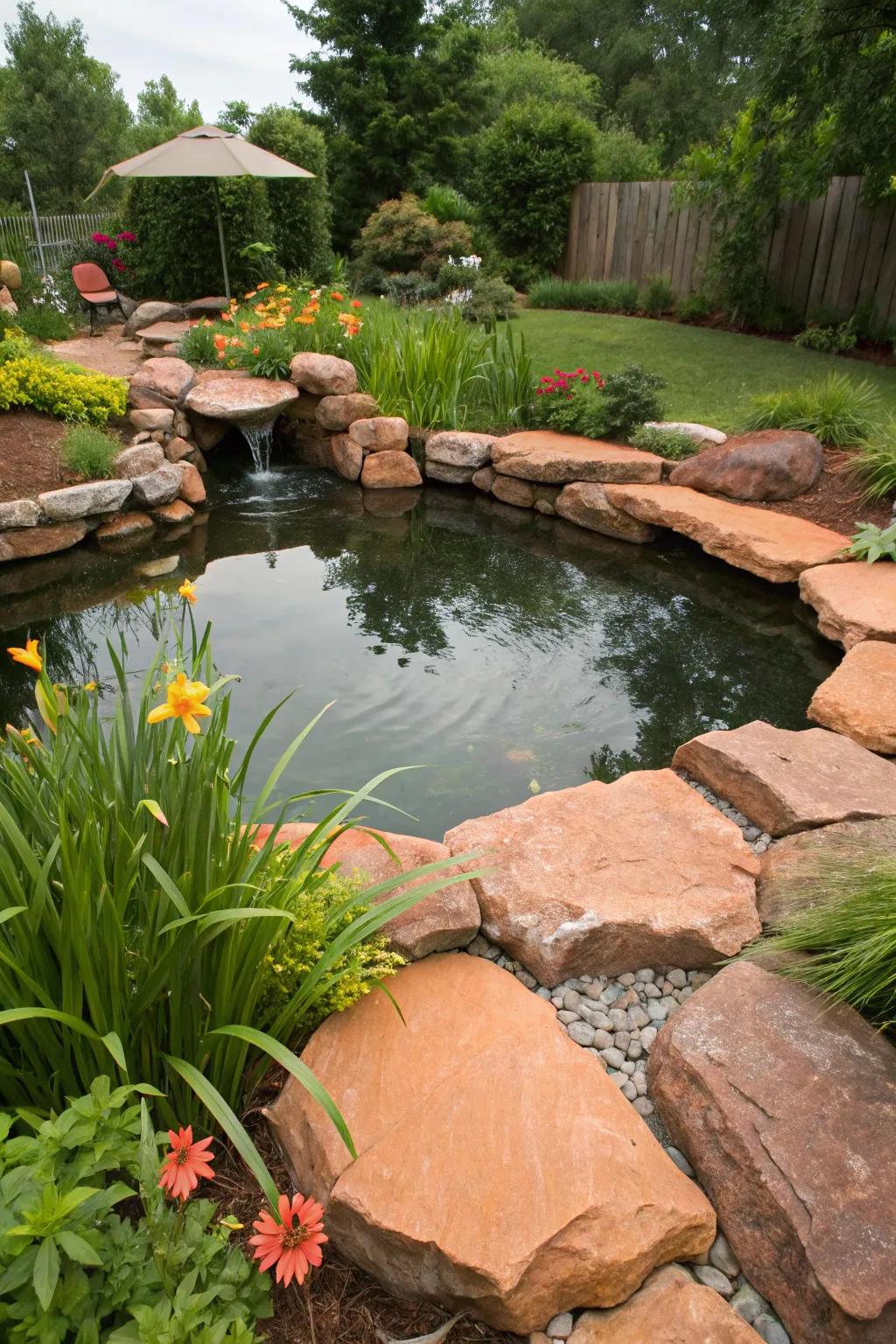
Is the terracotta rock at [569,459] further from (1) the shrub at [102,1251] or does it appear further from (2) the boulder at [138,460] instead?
(1) the shrub at [102,1251]

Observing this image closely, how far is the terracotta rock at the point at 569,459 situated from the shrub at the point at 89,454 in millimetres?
2969

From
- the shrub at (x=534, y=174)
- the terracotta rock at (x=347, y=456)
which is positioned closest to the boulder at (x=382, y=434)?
the terracotta rock at (x=347, y=456)

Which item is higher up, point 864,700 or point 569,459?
point 569,459

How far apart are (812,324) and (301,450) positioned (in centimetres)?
605

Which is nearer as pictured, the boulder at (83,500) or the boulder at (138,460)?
the boulder at (83,500)

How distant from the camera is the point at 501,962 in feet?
7.56

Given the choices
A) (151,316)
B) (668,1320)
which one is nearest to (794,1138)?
(668,1320)

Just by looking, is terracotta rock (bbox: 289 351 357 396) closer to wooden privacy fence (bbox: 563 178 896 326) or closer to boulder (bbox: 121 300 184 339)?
boulder (bbox: 121 300 184 339)

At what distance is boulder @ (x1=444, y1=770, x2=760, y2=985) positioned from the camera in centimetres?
223

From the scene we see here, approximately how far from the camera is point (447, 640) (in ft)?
15.7

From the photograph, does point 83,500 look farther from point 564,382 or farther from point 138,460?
point 564,382

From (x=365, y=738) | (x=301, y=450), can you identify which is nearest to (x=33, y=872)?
(x=365, y=738)

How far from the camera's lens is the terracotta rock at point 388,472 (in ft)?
23.9

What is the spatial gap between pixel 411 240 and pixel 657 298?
3717 millimetres
